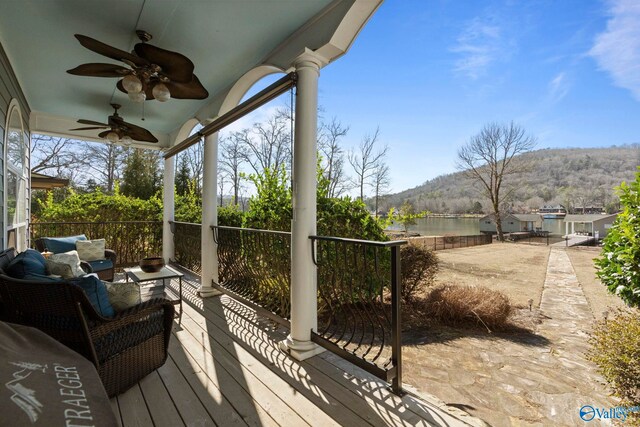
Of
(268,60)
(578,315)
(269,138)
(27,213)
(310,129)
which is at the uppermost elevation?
(269,138)

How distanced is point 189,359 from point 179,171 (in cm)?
1418

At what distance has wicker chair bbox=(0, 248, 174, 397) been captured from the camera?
63.3 inches

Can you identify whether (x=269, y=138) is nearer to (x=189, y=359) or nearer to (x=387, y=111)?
(x=387, y=111)

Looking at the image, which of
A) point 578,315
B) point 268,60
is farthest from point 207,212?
point 578,315

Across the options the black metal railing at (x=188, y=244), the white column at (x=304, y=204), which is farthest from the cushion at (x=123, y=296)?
the black metal railing at (x=188, y=244)

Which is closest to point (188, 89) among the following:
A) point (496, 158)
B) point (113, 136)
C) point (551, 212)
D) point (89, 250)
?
point (113, 136)

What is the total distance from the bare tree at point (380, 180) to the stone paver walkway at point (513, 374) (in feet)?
33.1

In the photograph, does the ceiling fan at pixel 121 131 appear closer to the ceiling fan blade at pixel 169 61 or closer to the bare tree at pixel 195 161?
the ceiling fan blade at pixel 169 61

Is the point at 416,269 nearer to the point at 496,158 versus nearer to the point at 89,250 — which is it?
the point at 89,250

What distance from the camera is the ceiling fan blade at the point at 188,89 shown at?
2623mm

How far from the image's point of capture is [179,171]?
1487 cm

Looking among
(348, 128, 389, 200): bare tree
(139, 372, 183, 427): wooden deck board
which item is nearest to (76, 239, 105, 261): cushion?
(139, 372, 183, 427): wooden deck board

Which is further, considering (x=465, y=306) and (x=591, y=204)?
(x=591, y=204)

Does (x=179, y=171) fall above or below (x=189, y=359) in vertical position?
above
